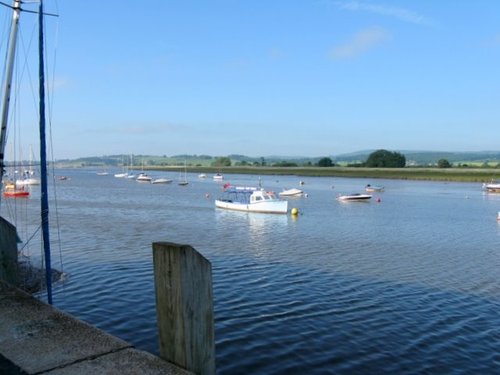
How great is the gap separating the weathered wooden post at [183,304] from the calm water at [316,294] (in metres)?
6.84

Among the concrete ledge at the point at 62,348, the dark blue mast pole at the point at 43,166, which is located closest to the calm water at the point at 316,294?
the dark blue mast pole at the point at 43,166

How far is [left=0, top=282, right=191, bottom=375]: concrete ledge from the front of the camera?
5039 mm

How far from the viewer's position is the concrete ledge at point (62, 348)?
5.04 m

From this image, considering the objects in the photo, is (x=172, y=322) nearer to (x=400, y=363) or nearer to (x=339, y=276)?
(x=400, y=363)

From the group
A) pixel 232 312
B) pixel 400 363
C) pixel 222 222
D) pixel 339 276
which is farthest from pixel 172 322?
pixel 222 222

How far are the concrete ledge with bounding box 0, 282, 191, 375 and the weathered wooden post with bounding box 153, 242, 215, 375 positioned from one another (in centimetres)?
19

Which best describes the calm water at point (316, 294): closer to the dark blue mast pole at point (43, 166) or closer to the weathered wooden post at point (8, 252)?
the dark blue mast pole at point (43, 166)

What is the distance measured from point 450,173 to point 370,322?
6820 inches

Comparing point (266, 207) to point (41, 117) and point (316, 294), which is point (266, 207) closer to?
point (316, 294)

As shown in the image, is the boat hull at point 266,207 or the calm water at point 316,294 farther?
the boat hull at point 266,207

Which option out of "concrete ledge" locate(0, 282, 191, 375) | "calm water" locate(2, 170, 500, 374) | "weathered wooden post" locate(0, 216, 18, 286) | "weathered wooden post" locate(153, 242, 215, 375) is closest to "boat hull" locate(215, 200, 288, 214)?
"calm water" locate(2, 170, 500, 374)

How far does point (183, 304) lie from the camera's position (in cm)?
489

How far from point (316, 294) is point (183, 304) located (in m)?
14.3

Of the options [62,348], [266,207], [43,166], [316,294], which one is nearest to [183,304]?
[62,348]
